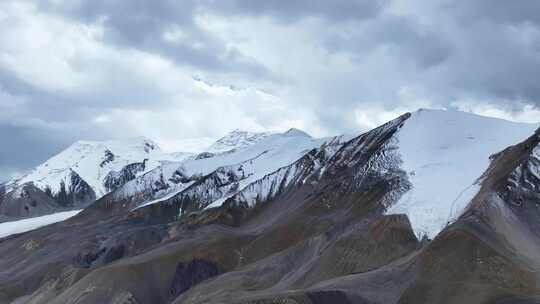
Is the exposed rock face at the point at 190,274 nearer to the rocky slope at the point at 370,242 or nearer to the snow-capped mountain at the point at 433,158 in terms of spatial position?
the rocky slope at the point at 370,242

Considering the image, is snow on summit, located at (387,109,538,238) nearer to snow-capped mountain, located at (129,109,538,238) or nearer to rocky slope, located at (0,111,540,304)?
snow-capped mountain, located at (129,109,538,238)

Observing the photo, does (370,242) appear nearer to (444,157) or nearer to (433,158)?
(433,158)

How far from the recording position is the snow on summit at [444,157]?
5197 inches

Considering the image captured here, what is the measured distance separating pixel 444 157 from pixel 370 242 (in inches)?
1926

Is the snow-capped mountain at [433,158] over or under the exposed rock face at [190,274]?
over

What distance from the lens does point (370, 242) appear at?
12412cm

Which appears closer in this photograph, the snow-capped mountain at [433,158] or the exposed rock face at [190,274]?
the snow-capped mountain at [433,158]

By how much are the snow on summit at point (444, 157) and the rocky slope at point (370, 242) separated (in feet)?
1.29

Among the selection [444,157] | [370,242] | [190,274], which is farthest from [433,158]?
[190,274]

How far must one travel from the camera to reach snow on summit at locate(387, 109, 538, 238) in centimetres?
13200

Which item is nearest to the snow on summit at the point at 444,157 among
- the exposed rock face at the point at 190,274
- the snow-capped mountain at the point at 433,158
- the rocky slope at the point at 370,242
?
the snow-capped mountain at the point at 433,158

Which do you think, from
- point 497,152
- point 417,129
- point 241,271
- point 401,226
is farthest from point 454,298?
point 417,129

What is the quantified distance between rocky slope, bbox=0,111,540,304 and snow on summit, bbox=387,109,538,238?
393 millimetres

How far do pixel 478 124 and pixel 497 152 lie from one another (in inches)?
1174
